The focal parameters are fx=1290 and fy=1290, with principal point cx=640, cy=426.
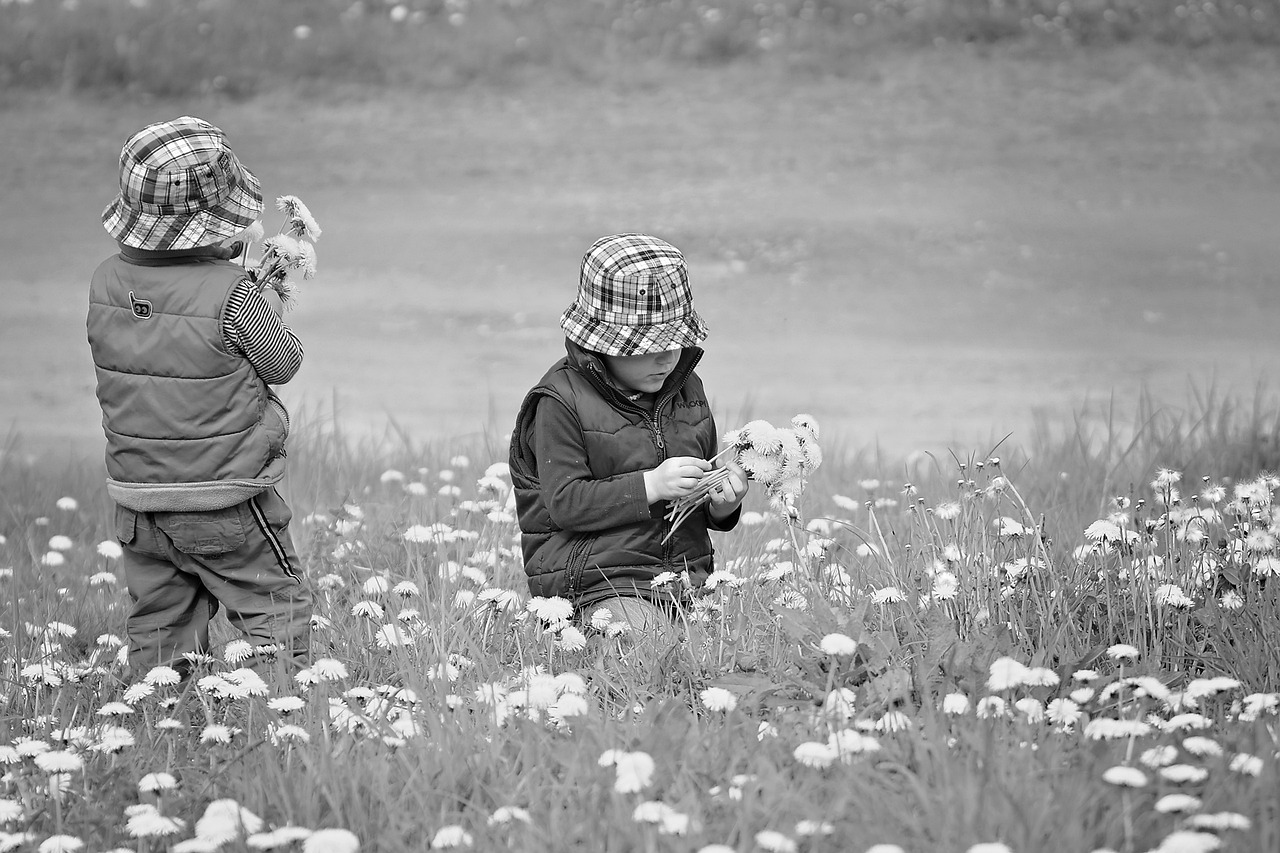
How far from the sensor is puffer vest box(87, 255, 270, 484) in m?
3.29

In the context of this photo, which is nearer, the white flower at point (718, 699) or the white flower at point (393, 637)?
the white flower at point (718, 699)

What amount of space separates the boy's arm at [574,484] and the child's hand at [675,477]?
0.04 metres

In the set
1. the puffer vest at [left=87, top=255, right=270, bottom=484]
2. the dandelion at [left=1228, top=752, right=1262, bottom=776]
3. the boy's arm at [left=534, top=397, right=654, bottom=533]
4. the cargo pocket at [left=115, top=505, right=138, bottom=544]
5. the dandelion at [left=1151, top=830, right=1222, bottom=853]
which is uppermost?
the puffer vest at [left=87, top=255, right=270, bottom=484]

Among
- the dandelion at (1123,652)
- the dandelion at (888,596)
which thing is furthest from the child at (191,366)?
the dandelion at (1123,652)

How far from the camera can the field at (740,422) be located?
2.56 m

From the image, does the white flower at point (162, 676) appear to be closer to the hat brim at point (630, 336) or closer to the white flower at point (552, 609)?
the white flower at point (552, 609)

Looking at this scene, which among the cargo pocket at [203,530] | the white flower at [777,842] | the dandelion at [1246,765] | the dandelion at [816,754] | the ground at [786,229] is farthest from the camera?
the ground at [786,229]

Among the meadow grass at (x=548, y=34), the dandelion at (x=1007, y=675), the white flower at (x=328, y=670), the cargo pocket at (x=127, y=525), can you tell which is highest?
the meadow grass at (x=548, y=34)

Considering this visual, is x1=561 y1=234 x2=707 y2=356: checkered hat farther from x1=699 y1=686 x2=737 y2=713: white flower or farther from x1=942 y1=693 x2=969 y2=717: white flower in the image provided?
x1=942 y1=693 x2=969 y2=717: white flower

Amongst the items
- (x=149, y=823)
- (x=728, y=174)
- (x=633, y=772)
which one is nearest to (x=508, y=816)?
(x=633, y=772)

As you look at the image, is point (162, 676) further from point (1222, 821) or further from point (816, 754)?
point (1222, 821)

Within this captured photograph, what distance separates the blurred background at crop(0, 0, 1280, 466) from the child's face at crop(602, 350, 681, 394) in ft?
11.7

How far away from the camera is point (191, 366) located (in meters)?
3.30

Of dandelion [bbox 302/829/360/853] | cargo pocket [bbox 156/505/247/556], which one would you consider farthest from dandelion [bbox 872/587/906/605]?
cargo pocket [bbox 156/505/247/556]
